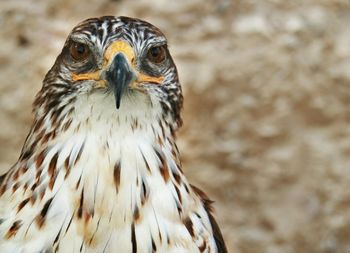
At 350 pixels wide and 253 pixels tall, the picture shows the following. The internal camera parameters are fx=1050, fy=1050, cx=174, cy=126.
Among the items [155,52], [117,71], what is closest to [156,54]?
[155,52]

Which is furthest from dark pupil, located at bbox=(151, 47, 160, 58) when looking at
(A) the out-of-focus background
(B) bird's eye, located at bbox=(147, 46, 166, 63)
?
(A) the out-of-focus background

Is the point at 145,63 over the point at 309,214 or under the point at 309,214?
over

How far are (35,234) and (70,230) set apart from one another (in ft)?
0.45

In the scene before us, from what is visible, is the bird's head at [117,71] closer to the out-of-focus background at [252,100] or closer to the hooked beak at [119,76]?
the hooked beak at [119,76]

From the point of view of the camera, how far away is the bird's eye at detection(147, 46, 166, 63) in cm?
445

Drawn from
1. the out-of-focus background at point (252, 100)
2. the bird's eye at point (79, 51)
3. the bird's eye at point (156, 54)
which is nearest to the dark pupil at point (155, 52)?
the bird's eye at point (156, 54)

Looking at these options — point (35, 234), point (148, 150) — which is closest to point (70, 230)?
point (35, 234)

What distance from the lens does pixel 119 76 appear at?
4.07m

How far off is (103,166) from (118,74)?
41 centimetres

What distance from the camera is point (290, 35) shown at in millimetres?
7645

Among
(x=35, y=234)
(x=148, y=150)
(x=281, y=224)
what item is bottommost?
(x=281, y=224)

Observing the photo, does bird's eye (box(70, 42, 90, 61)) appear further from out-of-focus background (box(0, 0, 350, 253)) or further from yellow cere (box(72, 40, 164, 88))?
out-of-focus background (box(0, 0, 350, 253))

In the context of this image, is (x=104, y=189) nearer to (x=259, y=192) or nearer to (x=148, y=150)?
(x=148, y=150)

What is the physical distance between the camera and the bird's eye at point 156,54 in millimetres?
4453
